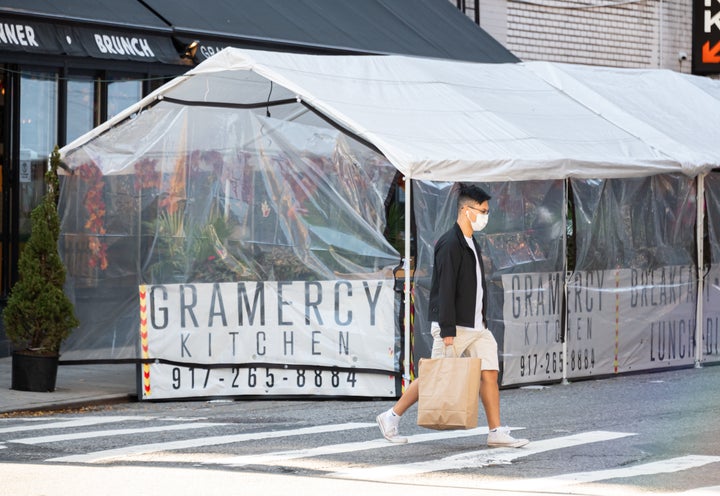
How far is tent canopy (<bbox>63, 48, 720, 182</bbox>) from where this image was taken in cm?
1378

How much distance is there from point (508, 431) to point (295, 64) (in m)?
5.43

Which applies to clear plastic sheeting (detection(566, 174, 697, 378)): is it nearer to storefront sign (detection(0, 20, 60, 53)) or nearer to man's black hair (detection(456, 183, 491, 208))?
man's black hair (detection(456, 183, 491, 208))

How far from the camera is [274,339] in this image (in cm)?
1405

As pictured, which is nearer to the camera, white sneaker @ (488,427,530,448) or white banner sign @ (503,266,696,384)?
white sneaker @ (488,427,530,448)

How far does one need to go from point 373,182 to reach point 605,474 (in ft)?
17.6

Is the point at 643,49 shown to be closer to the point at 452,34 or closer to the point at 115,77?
the point at 452,34

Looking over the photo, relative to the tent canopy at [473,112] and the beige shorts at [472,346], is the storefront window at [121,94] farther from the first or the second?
the beige shorts at [472,346]

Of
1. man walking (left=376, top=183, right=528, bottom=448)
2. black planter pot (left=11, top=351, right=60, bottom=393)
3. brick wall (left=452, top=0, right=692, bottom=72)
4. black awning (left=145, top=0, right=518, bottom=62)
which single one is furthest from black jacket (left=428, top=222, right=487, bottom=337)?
brick wall (left=452, top=0, right=692, bottom=72)

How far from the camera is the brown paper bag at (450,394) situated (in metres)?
10.1

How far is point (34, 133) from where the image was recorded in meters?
Answer: 17.8

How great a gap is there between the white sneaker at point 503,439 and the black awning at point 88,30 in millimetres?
8249

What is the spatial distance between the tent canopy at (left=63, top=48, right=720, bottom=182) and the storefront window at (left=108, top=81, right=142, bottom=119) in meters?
3.84

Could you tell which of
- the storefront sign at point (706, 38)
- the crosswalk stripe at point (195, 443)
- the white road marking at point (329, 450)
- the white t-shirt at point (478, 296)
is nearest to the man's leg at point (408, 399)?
the white road marking at point (329, 450)

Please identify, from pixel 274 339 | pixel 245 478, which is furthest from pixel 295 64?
pixel 245 478
